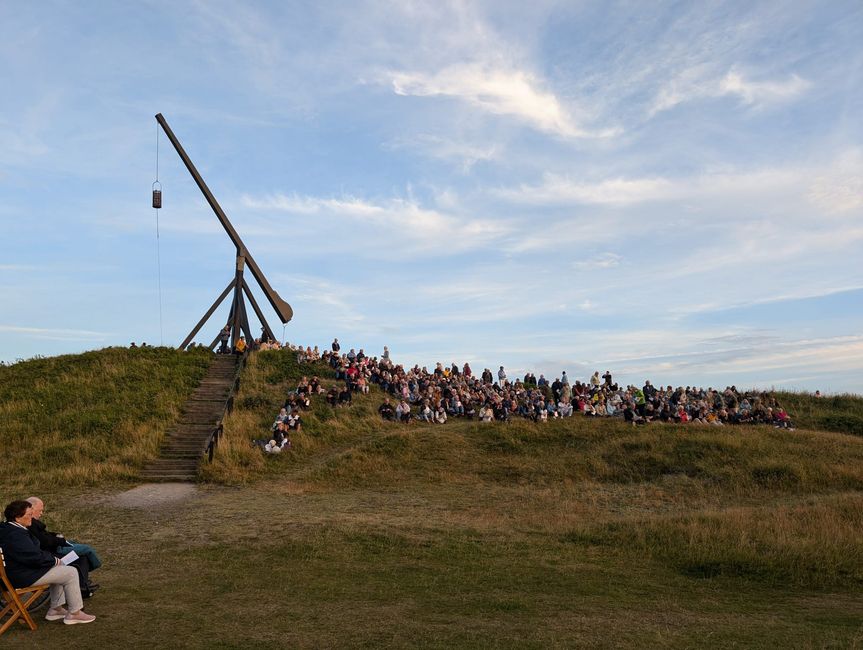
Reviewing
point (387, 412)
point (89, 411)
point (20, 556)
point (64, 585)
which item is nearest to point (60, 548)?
point (64, 585)

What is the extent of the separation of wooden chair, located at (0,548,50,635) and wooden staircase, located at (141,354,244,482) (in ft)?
46.3

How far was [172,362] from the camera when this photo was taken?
106 feet

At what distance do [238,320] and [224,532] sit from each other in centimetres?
2352

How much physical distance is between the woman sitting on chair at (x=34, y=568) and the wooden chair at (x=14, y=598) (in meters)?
0.07

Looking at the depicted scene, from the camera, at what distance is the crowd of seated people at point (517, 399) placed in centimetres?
2788

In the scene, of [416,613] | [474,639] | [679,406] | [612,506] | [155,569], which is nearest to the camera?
[474,639]

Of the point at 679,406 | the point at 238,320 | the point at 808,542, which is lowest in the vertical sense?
the point at 808,542

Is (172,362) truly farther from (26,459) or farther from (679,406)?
(679,406)

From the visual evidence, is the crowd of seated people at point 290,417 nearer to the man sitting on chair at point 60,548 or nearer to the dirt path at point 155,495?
the dirt path at point 155,495

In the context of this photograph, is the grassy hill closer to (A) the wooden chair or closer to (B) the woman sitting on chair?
(A) the wooden chair

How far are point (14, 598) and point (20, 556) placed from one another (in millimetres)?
433

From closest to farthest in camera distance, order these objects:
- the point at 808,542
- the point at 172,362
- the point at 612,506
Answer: the point at 808,542
the point at 612,506
the point at 172,362

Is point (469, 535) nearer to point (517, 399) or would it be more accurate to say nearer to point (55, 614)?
point (55, 614)


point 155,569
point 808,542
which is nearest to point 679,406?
point 808,542
